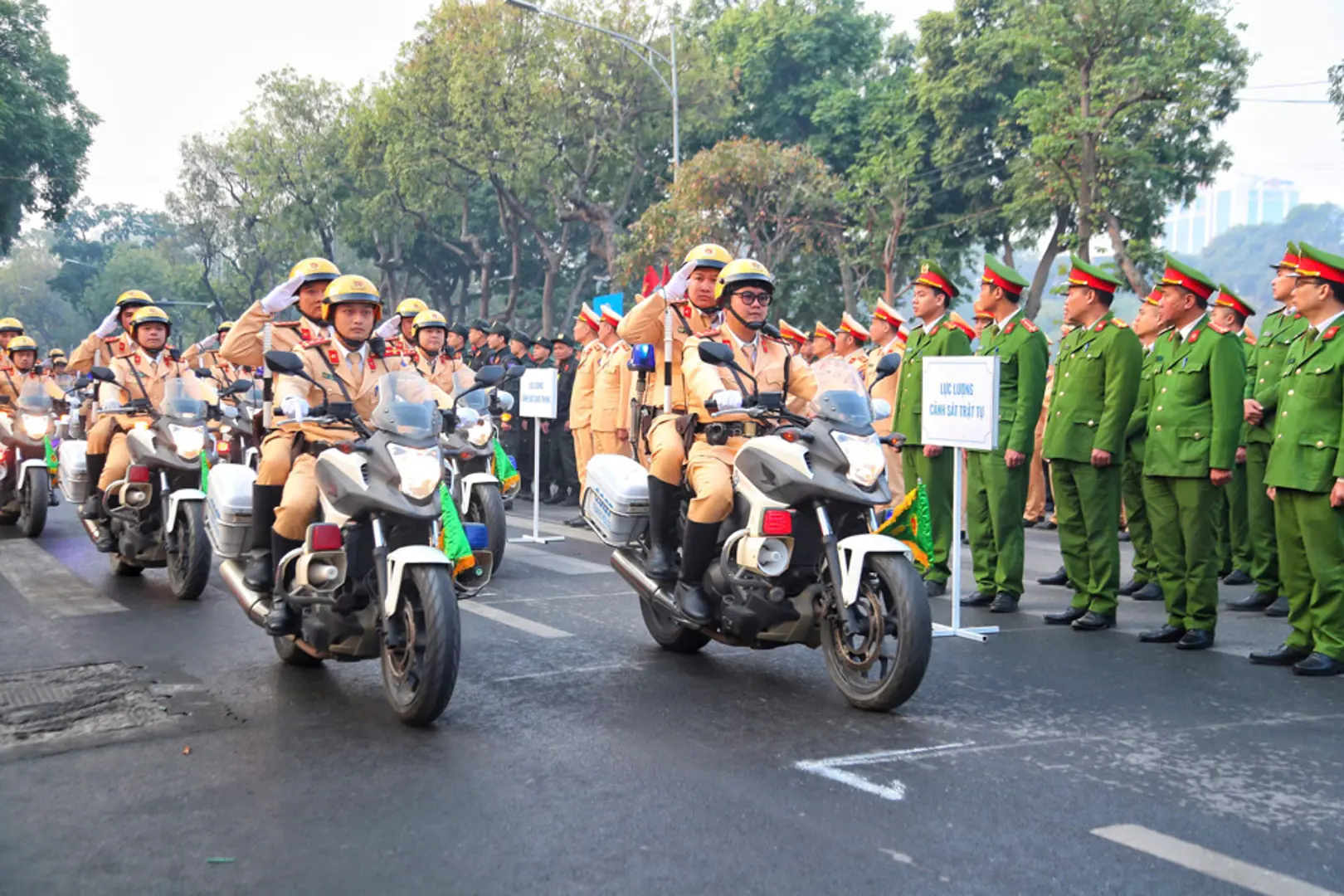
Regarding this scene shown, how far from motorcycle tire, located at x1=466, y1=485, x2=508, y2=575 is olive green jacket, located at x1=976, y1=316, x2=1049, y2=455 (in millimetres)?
3575

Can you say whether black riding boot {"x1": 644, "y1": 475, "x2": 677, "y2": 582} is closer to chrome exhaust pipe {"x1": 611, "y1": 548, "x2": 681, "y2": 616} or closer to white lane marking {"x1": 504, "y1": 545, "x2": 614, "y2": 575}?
chrome exhaust pipe {"x1": 611, "y1": 548, "x2": 681, "y2": 616}

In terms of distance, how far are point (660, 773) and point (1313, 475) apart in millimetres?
3949

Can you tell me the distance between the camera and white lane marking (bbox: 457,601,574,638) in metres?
7.77

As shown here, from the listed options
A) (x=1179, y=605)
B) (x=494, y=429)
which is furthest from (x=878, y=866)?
(x=494, y=429)

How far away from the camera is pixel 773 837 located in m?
4.20

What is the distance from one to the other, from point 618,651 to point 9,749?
9.85 feet

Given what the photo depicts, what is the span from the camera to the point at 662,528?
673 centimetres

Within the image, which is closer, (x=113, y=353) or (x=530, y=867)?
(x=530, y=867)

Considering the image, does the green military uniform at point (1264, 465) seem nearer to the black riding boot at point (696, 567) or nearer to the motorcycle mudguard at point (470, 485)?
the black riding boot at point (696, 567)

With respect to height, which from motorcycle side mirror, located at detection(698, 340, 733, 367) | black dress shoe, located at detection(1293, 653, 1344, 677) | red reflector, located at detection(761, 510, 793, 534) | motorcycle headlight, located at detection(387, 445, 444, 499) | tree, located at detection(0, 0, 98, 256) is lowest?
black dress shoe, located at detection(1293, 653, 1344, 677)

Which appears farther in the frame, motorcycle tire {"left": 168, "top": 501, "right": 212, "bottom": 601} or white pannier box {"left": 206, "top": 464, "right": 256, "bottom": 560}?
motorcycle tire {"left": 168, "top": 501, "right": 212, "bottom": 601}

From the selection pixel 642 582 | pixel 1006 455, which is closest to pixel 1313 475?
pixel 1006 455

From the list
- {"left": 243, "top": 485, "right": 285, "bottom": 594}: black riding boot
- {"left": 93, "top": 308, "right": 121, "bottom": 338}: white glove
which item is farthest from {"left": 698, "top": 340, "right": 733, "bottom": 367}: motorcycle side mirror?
{"left": 93, "top": 308, "right": 121, "bottom": 338}: white glove

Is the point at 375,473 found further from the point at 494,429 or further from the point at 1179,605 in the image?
the point at 494,429
